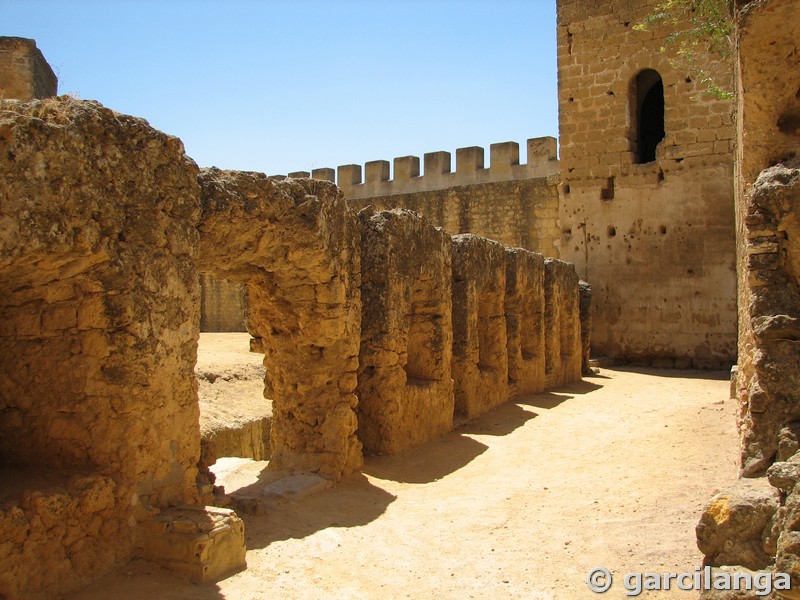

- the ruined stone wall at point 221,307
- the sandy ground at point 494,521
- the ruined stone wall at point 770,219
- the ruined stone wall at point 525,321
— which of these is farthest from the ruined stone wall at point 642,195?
the ruined stone wall at point 770,219

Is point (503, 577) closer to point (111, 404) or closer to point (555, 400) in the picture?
point (111, 404)

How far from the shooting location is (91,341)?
12.6ft

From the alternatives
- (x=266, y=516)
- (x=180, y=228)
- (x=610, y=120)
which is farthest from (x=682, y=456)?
(x=610, y=120)

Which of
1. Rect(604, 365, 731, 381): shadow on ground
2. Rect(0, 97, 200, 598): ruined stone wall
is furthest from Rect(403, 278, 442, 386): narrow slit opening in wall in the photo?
Rect(604, 365, 731, 381): shadow on ground

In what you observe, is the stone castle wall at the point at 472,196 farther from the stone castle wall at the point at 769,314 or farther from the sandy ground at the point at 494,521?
the stone castle wall at the point at 769,314

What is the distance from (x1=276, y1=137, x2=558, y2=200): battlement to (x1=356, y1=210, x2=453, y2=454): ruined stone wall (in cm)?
1197

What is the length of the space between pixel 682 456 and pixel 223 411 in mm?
6288

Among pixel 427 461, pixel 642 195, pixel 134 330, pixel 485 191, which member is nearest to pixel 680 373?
Result: pixel 642 195

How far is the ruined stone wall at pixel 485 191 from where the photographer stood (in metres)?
18.7

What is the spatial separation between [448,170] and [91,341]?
56.2ft

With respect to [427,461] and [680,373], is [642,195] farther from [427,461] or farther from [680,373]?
[427,461]

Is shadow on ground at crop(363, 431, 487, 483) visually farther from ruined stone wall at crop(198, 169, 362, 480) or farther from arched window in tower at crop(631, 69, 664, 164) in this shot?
arched window in tower at crop(631, 69, 664, 164)

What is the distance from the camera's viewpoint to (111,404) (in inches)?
153

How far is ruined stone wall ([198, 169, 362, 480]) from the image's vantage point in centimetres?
538
